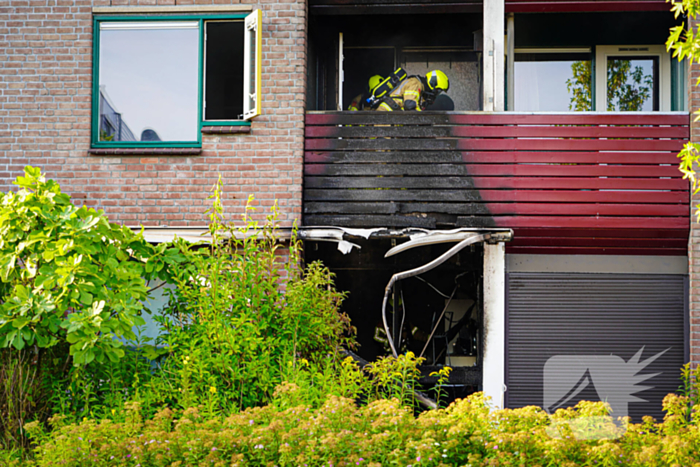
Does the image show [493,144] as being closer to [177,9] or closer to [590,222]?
[590,222]

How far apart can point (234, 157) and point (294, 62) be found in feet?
4.40

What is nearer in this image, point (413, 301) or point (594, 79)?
point (594, 79)

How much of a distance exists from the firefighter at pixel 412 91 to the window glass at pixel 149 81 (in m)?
2.41

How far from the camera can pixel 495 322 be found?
7438 mm

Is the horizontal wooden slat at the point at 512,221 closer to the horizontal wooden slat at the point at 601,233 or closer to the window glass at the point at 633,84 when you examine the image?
the horizontal wooden slat at the point at 601,233

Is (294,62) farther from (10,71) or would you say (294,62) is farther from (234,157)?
(10,71)

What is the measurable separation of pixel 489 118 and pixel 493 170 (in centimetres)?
63

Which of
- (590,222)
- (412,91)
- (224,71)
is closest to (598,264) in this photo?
(590,222)

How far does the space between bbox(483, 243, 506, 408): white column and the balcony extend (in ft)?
0.87

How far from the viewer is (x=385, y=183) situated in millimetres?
7562

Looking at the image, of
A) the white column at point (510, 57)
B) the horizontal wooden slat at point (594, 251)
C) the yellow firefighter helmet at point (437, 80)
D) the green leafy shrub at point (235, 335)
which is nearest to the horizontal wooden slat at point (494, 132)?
the white column at point (510, 57)

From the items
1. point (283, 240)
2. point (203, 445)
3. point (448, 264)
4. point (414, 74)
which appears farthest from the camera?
point (414, 74)

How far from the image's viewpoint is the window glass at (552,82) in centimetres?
A: 840

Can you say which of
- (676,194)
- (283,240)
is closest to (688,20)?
(676,194)
